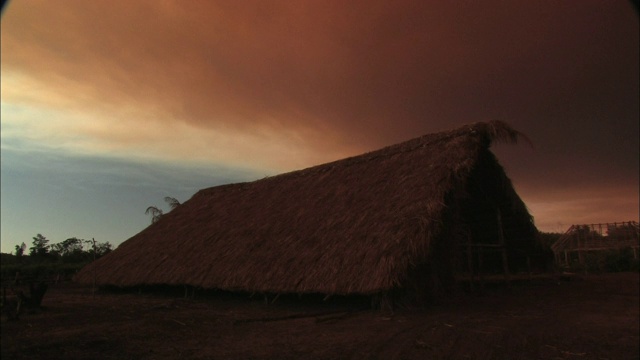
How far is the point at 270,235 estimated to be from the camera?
38.4 ft

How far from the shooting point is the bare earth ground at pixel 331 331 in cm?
523

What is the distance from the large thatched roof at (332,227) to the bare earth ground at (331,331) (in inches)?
35.4

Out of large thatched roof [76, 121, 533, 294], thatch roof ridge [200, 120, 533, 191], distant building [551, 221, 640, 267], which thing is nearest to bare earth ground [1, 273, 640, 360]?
large thatched roof [76, 121, 533, 294]

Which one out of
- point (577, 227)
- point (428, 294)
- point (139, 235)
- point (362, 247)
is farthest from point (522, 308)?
point (577, 227)

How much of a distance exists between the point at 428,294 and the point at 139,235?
13140 mm

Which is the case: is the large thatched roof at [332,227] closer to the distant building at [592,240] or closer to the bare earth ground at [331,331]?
the bare earth ground at [331,331]

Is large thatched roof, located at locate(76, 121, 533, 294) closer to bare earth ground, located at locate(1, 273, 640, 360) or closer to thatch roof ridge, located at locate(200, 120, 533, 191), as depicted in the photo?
thatch roof ridge, located at locate(200, 120, 533, 191)

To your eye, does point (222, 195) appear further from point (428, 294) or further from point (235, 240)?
point (428, 294)

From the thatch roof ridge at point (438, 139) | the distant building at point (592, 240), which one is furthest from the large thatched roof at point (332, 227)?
the distant building at point (592, 240)

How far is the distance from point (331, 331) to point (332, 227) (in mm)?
3803

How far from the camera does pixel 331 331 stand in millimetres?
6797

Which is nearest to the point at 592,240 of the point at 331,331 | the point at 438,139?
the point at 438,139

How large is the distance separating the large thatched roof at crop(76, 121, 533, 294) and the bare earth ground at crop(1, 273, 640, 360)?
898 mm

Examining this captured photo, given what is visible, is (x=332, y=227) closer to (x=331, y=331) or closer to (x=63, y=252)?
(x=331, y=331)
